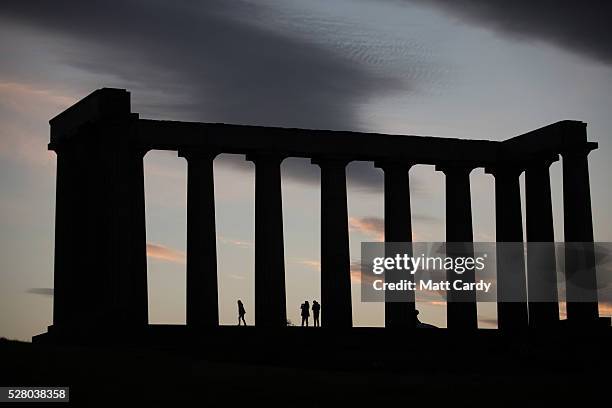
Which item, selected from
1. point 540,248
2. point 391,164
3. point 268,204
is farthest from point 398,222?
point 540,248

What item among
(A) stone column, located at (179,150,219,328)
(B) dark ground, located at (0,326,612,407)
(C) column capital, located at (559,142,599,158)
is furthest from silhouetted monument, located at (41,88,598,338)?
(B) dark ground, located at (0,326,612,407)

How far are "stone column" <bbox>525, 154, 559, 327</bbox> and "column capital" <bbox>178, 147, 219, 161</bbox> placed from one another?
126 feet

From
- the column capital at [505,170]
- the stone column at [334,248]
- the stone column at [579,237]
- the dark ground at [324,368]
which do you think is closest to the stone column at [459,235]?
the column capital at [505,170]

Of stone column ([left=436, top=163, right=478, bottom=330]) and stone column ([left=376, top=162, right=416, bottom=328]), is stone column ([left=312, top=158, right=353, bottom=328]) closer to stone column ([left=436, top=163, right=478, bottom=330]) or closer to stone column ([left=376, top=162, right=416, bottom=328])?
stone column ([left=376, top=162, right=416, bottom=328])

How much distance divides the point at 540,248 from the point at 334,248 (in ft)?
86.5

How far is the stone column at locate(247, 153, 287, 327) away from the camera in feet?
447

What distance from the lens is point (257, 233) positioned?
451 feet

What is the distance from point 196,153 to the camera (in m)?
135

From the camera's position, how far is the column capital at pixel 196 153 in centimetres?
13525

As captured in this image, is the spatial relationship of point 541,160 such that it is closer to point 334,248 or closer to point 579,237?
point 579,237

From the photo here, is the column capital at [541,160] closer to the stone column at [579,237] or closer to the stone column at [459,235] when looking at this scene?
the stone column at [579,237]

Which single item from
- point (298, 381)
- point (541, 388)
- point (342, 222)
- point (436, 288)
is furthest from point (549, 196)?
point (298, 381)

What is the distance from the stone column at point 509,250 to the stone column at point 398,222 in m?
13.3

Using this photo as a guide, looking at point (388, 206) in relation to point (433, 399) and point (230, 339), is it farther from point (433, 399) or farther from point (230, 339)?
point (433, 399)
